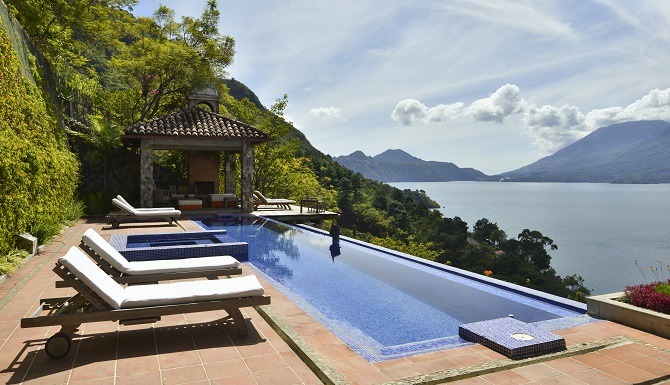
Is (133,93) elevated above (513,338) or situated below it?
above

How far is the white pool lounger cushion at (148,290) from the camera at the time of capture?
4398 millimetres

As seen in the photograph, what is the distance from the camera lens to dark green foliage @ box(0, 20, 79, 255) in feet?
26.1

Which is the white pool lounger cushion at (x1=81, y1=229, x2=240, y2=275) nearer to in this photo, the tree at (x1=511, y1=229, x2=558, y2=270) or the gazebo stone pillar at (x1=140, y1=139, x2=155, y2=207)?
the gazebo stone pillar at (x1=140, y1=139, x2=155, y2=207)

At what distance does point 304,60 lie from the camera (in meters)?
21.7

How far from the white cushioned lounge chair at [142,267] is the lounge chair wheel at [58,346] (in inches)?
64.7

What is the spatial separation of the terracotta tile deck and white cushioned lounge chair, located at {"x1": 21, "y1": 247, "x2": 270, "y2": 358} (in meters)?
0.29

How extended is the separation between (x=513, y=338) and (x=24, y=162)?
9.30 meters

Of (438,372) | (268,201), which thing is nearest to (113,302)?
(438,372)

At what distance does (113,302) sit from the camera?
4395 mm

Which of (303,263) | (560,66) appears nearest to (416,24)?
(560,66)

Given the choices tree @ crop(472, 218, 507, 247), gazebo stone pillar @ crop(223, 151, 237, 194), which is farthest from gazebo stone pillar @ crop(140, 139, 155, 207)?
tree @ crop(472, 218, 507, 247)

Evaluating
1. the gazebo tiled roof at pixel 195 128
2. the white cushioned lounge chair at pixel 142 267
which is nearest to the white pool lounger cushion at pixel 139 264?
the white cushioned lounge chair at pixel 142 267

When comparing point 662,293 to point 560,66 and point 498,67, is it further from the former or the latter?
point 560,66

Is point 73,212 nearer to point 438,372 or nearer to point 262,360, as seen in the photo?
point 262,360
